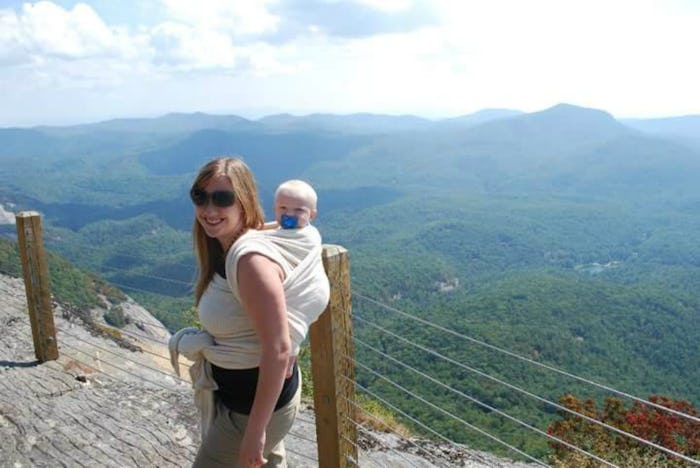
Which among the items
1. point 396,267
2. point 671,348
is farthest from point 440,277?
point 671,348

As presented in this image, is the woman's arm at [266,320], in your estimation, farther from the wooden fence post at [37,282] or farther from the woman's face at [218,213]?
the wooden fence post at [37,282]

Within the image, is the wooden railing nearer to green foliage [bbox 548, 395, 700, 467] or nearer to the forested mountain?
the forested mountain

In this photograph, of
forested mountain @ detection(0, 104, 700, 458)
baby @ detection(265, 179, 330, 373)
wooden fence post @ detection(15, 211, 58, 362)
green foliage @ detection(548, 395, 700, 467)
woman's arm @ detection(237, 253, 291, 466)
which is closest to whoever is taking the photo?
woman's arm @ detection(237, 253, 291, 466)

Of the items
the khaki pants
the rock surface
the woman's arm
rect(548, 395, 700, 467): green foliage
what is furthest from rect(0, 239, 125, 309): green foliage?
the woman's arm

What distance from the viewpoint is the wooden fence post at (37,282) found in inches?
203

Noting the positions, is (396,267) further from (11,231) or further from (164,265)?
(11,231)

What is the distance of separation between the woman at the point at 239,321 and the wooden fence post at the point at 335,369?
420 millimetres

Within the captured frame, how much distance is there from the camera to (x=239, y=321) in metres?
2.13

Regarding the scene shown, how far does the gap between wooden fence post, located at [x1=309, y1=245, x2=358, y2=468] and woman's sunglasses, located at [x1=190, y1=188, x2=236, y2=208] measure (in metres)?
0.66

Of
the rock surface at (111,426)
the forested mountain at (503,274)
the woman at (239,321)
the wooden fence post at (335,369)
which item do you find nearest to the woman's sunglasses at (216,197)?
the woman at (239,321)

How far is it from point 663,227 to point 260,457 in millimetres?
184291

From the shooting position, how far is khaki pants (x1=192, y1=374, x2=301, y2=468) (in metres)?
2.28

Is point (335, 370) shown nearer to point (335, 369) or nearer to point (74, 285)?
point (335, 369)

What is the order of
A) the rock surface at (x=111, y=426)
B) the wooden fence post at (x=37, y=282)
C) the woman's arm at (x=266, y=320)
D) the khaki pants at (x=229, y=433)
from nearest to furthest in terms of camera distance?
1. the woman's arm at (x=266, y=320)
2. the khaki pants at (x=229, y=433)
3. the rock surface at (x=111, y=426)
4. the wooden fence post at (x=37, y=282)
